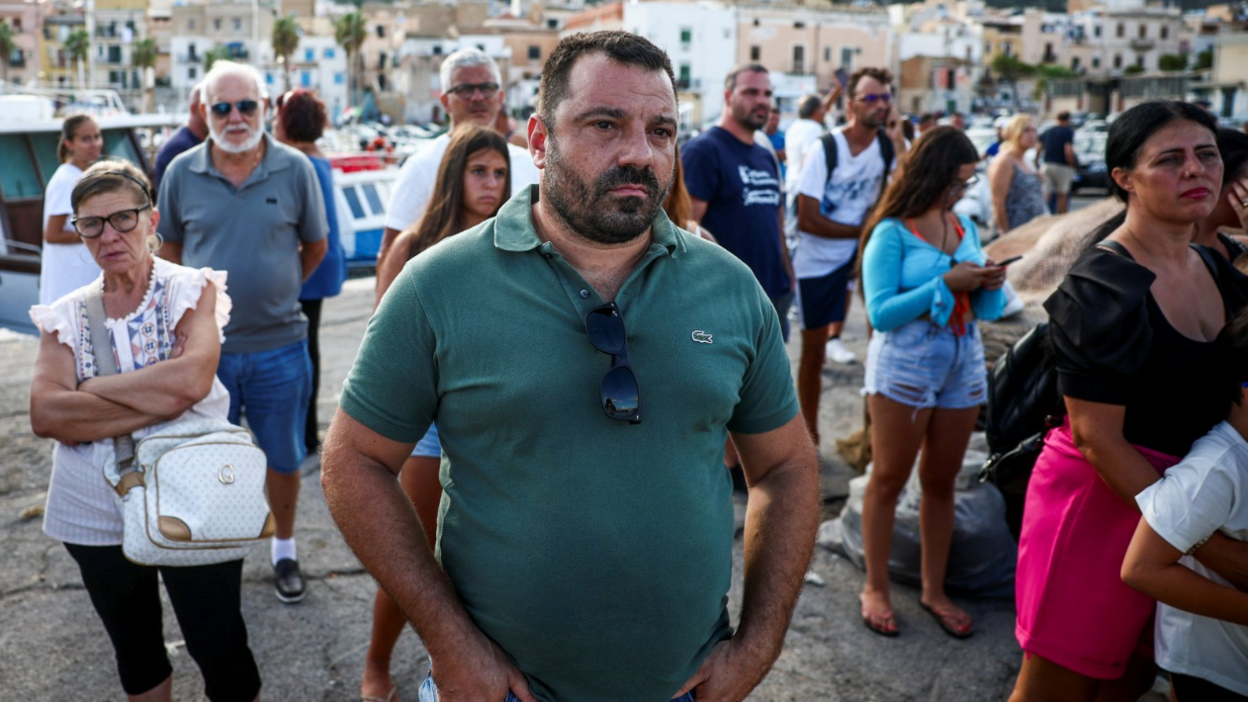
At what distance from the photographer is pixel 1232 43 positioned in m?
57.4

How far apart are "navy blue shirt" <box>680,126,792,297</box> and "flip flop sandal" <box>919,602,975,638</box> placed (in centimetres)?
186

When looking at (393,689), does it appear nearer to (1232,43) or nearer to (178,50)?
(1232,43)

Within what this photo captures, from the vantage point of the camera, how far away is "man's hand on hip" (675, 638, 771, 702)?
6.12ft

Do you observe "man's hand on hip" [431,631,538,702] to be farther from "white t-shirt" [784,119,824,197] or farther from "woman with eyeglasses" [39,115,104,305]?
"white t-shirt" [784,119,824,197]

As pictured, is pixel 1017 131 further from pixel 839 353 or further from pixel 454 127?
pixel 454 127

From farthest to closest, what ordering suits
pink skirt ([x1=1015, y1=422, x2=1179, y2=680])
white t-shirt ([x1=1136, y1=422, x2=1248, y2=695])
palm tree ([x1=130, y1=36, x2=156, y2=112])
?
palm tree ([x1=130, y1=36, x2=156, y2=112])
pink skirt ([x1=1015, y1=422, x2=1179, y2=680])
white t-shirt ([x1=1136, y1=422, x2=1248, y2=695])

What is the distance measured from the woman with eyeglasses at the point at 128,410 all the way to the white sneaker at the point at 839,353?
18.3 ft

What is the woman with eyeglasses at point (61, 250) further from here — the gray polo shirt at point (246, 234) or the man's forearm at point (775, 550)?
the man's forearm at point (775, 550)

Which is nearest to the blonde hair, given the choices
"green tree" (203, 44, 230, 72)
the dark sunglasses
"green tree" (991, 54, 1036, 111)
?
the dark sunglasses

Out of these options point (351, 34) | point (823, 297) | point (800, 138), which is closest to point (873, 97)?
point (823, 297)

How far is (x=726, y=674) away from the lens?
1.87 meters

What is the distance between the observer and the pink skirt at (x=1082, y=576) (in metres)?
2.55

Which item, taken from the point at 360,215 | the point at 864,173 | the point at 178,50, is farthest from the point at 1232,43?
the point at 178,50

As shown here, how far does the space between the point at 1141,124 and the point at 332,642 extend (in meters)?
3.19
